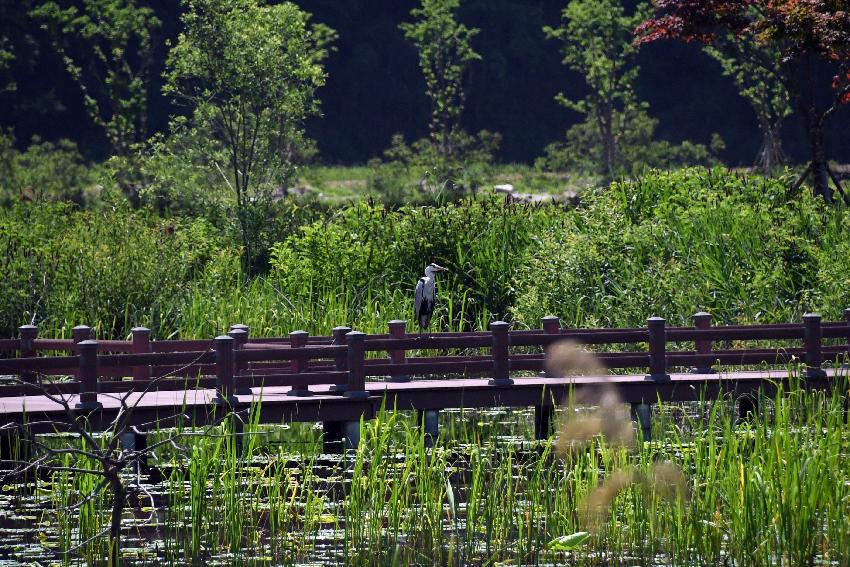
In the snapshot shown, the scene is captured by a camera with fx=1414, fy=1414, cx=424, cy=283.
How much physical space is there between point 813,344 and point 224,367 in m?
5.85

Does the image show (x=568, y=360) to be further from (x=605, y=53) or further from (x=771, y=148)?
(x=605, y=53)

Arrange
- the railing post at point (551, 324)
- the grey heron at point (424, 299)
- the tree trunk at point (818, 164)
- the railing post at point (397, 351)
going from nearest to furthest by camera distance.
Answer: the railing post at point (397, 351), the railing post at point (551, 324), the grey heron at point (424, 299), the tree trunk at point (818, 164)

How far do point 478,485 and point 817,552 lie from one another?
2198mm

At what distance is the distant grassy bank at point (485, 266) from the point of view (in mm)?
17578

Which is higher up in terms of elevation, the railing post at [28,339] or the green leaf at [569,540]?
the railing post at [28,339]

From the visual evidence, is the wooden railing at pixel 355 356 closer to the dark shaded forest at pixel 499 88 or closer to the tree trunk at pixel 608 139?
the tree trunk at pixel 608 139

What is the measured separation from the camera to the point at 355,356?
43.8ft

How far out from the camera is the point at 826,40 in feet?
59.0

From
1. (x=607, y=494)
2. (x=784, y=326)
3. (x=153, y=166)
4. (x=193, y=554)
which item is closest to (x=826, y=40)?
(x=784, y=326)

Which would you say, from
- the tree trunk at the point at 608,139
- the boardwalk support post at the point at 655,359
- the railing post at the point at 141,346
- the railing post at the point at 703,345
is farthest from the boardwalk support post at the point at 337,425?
the tree trunk at the point at 608,139

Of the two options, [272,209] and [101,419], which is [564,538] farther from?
[272,209]

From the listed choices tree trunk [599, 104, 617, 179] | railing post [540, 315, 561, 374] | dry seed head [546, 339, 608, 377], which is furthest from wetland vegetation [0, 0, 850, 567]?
railing post [540, 315, 561, 374]

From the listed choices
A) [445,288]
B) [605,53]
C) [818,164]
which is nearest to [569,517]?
[445,288]

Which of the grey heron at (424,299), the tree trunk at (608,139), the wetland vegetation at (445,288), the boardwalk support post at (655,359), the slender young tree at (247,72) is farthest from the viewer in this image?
the tree trunk at (608,139)
